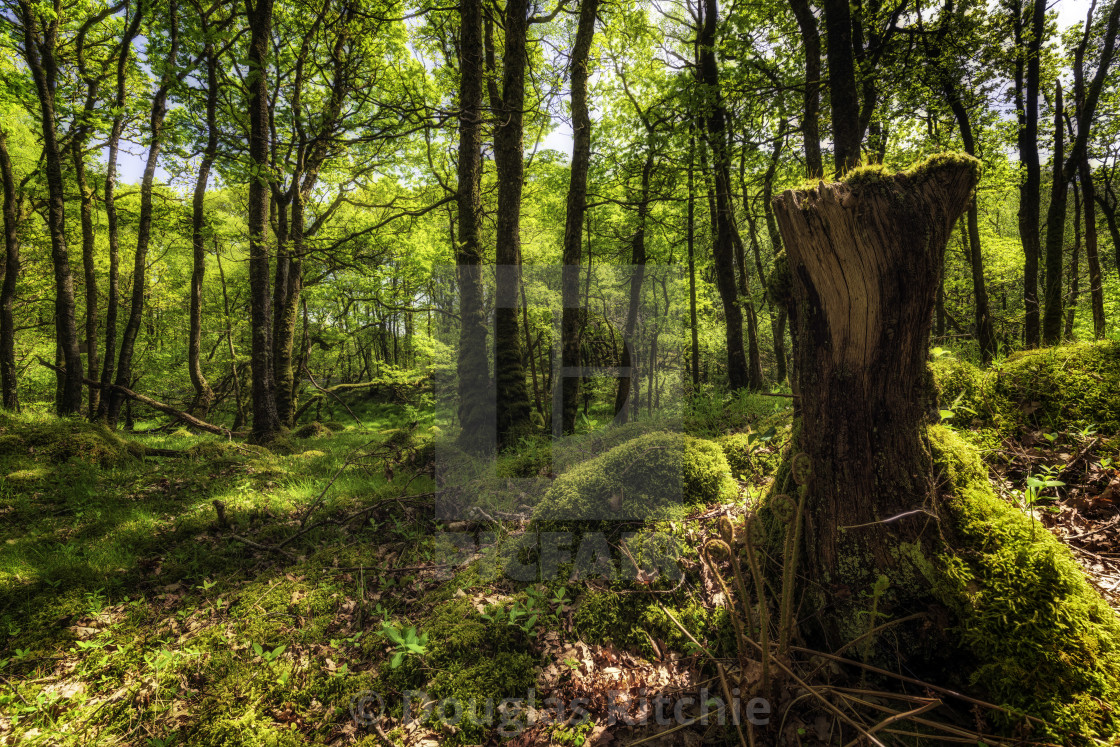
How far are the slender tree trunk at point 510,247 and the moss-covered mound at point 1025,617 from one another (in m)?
5.09

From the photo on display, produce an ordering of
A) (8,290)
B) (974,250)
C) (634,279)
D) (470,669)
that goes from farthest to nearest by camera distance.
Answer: (634,279), (8,290), (974,250), (470,669)

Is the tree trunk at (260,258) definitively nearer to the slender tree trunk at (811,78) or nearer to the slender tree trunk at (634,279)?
the slender tree trunk at (634,279)

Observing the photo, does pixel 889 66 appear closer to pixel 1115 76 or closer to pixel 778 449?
pixel 778 449

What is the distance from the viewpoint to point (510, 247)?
21.6 ft

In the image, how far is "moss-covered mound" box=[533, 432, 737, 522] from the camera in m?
3.01

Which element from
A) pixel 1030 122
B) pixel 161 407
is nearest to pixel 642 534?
pixel 161 407

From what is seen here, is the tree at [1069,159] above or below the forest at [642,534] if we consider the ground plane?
above

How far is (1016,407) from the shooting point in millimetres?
2982

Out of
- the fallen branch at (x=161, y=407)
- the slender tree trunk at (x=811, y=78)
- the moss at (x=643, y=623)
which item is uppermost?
the slender tree trunk at (x=811, y=78)

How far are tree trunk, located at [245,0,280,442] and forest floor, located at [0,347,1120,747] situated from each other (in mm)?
4762

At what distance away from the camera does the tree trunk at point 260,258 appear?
7.33 metres

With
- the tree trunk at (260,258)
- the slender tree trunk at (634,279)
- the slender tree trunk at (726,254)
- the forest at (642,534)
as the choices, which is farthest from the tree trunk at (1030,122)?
the tree trunk at (260,258)

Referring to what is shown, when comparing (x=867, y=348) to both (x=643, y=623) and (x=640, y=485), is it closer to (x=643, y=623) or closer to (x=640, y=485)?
(x=640, y=485)

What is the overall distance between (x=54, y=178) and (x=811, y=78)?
→ 46.3 ft
